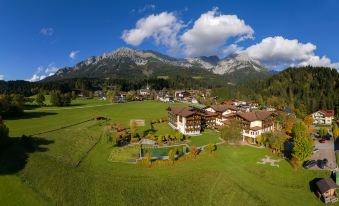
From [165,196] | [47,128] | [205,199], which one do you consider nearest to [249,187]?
Result: [205,199]


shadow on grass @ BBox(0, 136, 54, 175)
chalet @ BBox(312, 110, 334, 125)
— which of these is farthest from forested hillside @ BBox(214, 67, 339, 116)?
shadow on grass @ BBox(0, 136, 54, 175)

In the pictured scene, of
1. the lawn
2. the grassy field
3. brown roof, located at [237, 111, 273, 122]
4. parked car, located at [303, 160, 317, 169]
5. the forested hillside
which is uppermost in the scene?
the forested hillside

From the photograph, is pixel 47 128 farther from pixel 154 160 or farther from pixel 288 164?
pixel 288 164

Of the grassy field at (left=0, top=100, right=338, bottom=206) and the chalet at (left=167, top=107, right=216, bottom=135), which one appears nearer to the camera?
the grassy field at (left=0, top=100, right=338, bottom=206)

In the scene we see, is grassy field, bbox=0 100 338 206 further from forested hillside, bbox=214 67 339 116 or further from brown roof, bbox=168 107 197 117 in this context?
forested hillside, bbox=214 67 339 116

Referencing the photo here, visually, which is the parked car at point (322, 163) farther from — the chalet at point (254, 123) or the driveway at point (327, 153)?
the chalet at point (254, 123)

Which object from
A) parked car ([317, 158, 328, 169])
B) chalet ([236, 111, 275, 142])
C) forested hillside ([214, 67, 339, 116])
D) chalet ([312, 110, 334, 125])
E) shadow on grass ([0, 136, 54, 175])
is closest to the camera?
shadow on grass ([0, 136, 54, 175])
